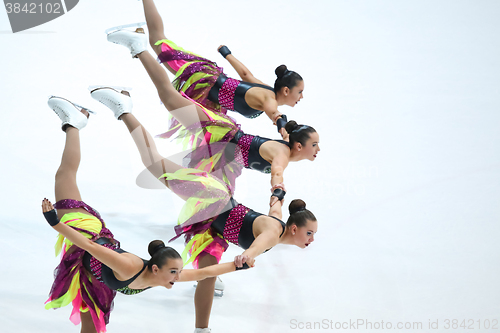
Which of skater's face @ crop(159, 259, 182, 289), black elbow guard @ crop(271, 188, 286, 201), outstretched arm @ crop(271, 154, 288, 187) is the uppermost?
outstretched arm @ crop(271, 154, 288, 187)

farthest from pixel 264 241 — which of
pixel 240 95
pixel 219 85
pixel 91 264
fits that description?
pixel 219 85

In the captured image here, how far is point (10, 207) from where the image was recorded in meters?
4.03

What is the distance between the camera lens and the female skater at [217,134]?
3369mm

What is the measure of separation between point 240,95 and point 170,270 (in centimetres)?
163

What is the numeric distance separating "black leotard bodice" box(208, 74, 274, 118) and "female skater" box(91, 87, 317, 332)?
72 centimetres

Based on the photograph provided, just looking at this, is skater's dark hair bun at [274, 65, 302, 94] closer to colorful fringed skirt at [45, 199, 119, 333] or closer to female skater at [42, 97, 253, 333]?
female skater at [42, 97, 253, 333]

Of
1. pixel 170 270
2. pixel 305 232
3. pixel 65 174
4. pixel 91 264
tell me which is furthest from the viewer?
pixel 65 174

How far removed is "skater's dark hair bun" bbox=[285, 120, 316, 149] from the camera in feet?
11.0

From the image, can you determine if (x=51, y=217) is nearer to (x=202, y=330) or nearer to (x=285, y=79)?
(x=202, y=330)

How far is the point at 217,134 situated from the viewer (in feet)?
11.3

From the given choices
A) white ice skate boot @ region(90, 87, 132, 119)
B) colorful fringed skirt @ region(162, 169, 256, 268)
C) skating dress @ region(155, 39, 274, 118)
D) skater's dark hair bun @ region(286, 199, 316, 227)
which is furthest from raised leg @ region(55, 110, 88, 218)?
skater's dark hair bun @ region(286, 199, 316, 227)

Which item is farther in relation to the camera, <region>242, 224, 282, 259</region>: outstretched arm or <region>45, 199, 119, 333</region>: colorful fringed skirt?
<region>45, 199, 119, 333</region>: colorful fringed skirt

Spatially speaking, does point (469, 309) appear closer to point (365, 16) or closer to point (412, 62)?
point (412, 62)

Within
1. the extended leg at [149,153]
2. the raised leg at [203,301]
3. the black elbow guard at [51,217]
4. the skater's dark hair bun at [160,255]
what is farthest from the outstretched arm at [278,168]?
the black elbow guard at [51,217]
